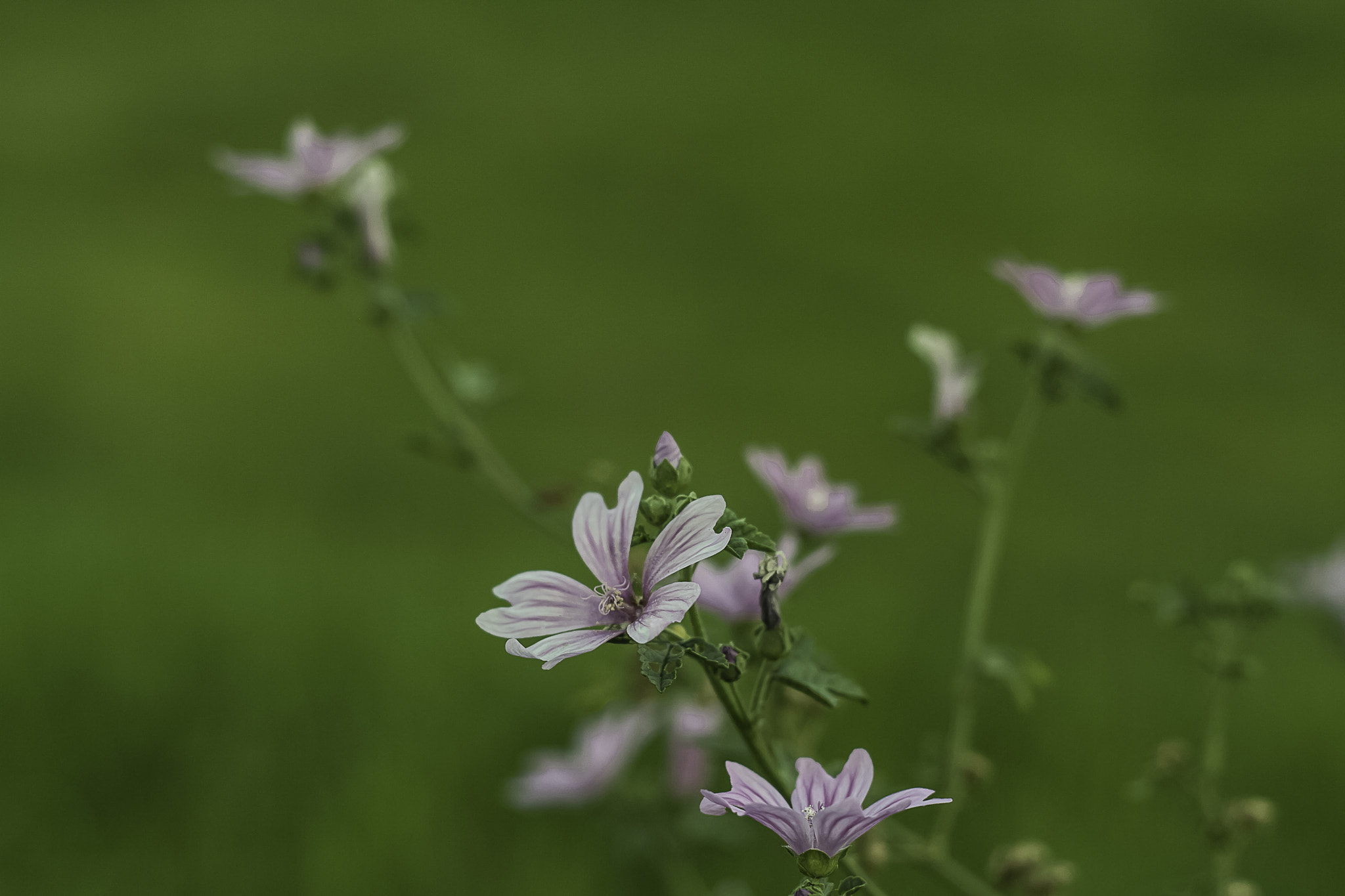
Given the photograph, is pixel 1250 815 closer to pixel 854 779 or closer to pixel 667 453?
pixel 854 779

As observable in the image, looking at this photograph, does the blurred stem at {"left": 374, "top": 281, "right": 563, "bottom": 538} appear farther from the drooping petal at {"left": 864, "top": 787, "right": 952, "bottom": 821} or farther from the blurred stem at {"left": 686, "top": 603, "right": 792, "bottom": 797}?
the drooping petal at {"left": 864, "top": 787, "right": 952, "bottom": 821}

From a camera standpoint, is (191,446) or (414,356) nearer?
(414,356)

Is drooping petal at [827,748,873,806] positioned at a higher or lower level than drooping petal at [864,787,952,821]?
higher

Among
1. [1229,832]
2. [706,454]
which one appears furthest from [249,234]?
[1229,832]

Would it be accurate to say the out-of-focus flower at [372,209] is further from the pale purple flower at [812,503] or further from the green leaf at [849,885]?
the green leaf at [849,885]

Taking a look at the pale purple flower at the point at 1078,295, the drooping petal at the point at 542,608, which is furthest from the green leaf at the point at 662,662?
the pale purple flower at the point at 1078,295

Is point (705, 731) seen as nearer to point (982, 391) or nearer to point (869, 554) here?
point (869, 554)

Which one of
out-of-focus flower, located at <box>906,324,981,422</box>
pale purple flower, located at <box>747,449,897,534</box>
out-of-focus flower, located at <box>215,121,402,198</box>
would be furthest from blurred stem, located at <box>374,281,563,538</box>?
out-of-focus flower, located at <box>906,324,981,422</box>
